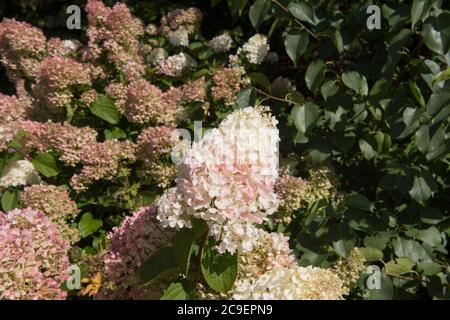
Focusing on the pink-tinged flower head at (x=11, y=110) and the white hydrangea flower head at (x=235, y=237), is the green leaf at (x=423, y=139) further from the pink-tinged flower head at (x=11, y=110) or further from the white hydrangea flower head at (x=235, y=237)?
the pink-tinged flower head at (x=11, y=110)

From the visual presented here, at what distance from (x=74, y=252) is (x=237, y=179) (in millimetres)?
976

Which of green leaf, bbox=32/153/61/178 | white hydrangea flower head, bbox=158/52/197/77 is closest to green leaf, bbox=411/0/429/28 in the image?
white hydrangea flower head, bbox=158/52/197/77

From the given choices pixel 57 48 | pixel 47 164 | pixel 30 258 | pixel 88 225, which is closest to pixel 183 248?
pixel 30 258

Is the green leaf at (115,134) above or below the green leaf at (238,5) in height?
below

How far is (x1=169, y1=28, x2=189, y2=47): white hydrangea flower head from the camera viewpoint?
2.69 meters

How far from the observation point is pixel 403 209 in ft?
6.35

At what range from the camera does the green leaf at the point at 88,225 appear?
1.93m

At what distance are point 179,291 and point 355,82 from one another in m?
1.11

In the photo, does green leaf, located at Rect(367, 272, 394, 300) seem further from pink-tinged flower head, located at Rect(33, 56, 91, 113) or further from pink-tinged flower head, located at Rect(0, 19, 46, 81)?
pink-tinged flower head, located at Rect(0, 19, 46, 81)

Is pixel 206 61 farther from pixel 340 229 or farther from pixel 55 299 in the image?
pixel 55 299

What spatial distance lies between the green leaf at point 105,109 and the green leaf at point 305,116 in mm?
844

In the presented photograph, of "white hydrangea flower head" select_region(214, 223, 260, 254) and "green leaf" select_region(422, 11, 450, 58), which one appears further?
"green leaf" select_region(422, 11, 450, 58)

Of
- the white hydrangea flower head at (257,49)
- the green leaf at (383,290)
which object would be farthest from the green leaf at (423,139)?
the white hydrangea flower head at (257,49)

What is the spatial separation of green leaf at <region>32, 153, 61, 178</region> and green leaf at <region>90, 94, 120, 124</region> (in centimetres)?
28
